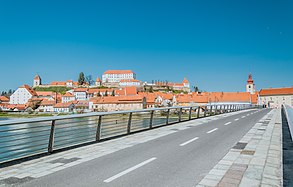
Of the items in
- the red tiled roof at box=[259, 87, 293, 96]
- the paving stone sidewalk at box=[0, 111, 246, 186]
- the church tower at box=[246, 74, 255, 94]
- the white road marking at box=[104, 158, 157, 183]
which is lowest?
the paving stone sidewalk at box=[0, 111, 246, 186]

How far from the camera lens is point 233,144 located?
8562 millimetres

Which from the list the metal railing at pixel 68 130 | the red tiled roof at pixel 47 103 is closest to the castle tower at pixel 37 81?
the red tiled roof at pixel 47 103

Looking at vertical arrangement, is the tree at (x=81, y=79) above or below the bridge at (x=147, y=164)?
above

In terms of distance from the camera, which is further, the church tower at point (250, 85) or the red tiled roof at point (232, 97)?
the church tower at point (250, 85)

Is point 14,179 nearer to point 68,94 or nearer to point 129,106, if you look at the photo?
point 129,106

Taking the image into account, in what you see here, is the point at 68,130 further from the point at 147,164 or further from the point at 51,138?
the point at 147,164

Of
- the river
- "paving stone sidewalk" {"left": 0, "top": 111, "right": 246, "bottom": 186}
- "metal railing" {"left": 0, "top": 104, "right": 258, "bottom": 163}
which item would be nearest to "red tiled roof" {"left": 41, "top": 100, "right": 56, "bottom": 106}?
"metal railing" {"left": 0, "top": 104, "right": 258, "bottom": 163}

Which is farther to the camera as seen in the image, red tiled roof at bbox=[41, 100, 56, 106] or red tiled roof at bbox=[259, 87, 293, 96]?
red tiled roof at bbox=[259, 87, 293, 96]

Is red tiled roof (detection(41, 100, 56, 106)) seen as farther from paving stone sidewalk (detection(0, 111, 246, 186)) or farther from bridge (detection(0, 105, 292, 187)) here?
paving stone sidewalk (detection(0, 111, 246, 186))

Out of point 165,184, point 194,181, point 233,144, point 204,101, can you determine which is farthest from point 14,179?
point 204,101

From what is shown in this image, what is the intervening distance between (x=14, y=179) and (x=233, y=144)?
661 cm

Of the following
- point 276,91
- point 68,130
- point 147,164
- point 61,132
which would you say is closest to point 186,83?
point 276,91

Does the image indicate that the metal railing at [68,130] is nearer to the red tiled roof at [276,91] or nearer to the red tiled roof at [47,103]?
the red tiled roof at [47,103]

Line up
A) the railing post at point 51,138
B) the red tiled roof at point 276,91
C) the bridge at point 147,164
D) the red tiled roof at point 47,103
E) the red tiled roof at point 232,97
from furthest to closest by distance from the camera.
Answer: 1. the red tiled roof at point 276,91
2. the red tiled roof at point 47,103
3. the red tiled roof at point 232,97
4. the railing post at point 51,138
5. the bridge at point 147,164
